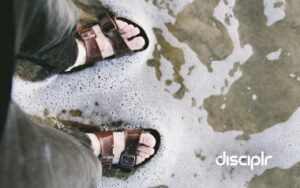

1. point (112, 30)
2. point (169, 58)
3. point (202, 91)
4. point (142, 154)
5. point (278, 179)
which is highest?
point (112, 30)

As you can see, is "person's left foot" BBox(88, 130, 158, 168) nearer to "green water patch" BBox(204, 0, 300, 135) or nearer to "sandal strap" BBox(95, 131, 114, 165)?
"sandal strap" BBox(95, 131, 114, 165)

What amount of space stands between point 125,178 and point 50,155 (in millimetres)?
828

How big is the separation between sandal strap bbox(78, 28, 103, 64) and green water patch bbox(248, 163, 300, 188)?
79cm

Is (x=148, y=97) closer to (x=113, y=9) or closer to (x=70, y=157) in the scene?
(x=113, y=9)

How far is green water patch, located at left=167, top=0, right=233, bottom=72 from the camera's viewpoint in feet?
6.01

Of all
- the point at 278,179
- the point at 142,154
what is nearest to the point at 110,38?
the point at 142,154

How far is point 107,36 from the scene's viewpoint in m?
1.82

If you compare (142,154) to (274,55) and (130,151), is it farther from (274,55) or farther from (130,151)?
(274,55)

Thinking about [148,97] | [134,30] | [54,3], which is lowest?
[148,97]

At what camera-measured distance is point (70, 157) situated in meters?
1.13

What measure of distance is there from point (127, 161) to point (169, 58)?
0.44 m

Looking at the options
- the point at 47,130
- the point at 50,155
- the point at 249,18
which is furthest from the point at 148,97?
the point at 50,155

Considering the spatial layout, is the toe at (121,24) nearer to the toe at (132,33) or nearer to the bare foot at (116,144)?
the toe at (132,33)

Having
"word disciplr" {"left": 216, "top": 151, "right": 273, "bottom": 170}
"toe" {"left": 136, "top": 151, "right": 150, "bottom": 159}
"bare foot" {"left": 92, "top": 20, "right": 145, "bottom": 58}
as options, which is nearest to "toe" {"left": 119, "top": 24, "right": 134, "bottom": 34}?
"bare foot" {"left": 92, "top": 20, "right": 145, "bottom": 58}
